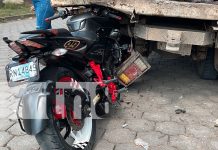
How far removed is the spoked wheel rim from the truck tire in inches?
86.2

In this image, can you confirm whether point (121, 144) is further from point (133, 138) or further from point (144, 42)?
point (144, 42)

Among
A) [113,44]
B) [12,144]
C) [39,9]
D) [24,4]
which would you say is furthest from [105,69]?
[24,4]

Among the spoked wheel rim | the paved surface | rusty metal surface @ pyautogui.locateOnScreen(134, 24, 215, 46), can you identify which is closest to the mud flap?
the spoked wheel rim

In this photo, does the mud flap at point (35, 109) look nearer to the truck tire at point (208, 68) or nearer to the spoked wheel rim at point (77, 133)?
the spoked wheel rim at point (77, 133)

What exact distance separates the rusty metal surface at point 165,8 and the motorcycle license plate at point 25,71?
122 cm

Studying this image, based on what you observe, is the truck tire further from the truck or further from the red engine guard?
the red engine guard

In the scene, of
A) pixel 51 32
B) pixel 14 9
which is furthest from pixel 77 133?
pixel 14 9

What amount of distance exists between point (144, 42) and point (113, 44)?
1.87 feet

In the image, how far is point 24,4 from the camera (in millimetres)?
15445

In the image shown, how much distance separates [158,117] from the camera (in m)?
3.70

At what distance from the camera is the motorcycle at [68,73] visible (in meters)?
2.51

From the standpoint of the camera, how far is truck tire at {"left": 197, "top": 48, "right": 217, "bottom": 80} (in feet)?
15.0

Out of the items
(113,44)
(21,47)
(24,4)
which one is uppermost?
(21,47)

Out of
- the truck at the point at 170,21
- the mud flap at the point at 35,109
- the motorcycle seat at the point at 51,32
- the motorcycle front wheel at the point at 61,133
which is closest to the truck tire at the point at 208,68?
the truck at the point at 170,21
